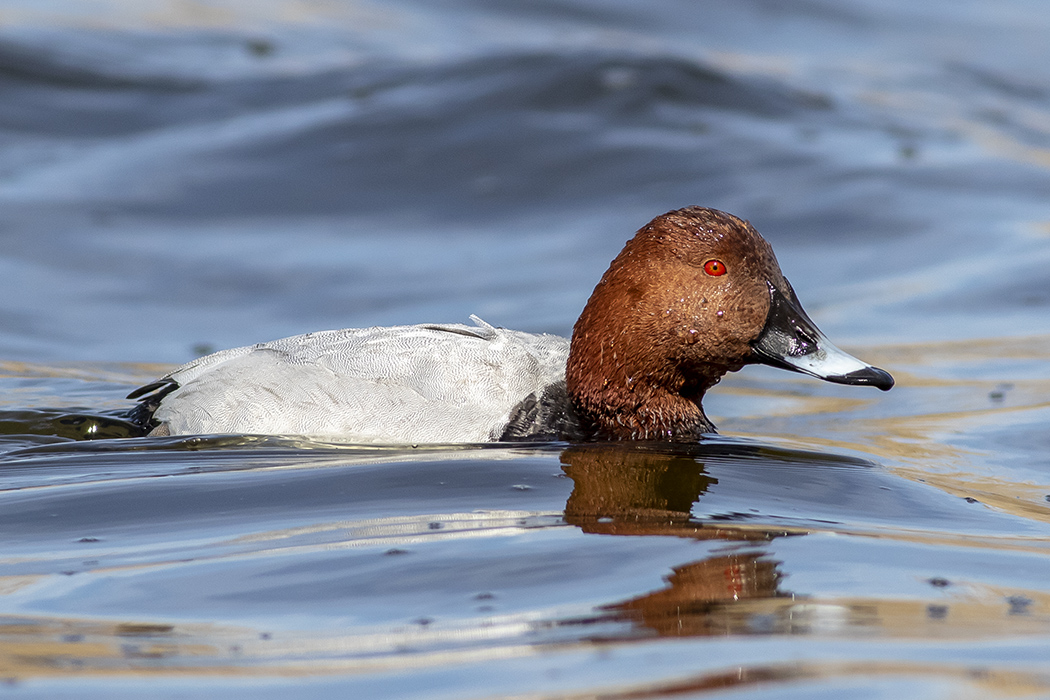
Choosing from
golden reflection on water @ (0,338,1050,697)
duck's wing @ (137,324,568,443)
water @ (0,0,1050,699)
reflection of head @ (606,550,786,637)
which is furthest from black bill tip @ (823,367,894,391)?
reflection of head @ (606,550,786,637)

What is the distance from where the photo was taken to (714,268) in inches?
225

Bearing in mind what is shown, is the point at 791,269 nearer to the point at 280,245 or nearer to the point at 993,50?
the point at 280,245

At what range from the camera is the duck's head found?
5734 mm

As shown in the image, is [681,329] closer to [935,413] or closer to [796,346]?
[796,346]

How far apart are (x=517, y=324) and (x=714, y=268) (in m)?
4.03

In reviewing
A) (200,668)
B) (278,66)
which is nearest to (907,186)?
(278,66)

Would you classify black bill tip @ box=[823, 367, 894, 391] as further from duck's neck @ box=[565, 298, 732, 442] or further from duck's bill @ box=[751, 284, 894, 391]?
duck's neck @ box=[565, 298, 732, 442]

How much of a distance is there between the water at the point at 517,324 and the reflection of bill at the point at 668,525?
0.02 m

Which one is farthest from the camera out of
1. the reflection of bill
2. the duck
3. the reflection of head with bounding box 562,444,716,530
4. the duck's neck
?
the duck's neck

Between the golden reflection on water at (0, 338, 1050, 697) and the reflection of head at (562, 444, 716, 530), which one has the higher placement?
the reflection of head at (562, 444, 716, 530)

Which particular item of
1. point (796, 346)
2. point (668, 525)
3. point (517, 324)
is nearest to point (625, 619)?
point (668, 525)

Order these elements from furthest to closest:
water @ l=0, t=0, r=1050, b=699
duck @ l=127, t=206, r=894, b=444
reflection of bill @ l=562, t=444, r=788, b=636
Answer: duck @ l=127, t=206, r=894, b=444 → reflection of bill @ l=562, t=444, r=788, b=636 → water @ l=0, t=0, r=1050, b=699

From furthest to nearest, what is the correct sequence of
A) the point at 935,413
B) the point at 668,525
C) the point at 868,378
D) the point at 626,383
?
the point at 935,413 < the point at 626,383 < the point at 868,378 < the point at 668,525

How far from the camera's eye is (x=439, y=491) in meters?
4.88
